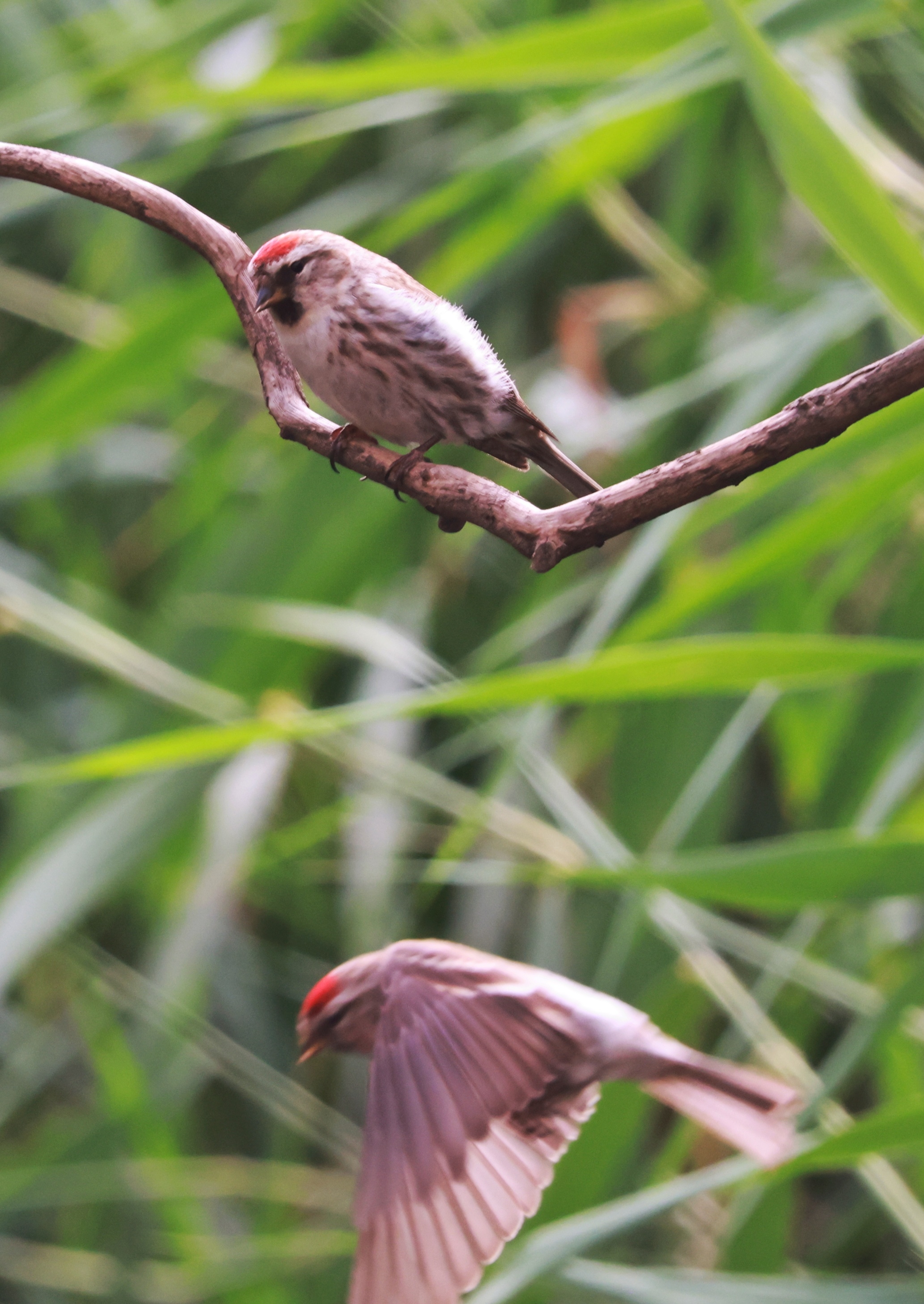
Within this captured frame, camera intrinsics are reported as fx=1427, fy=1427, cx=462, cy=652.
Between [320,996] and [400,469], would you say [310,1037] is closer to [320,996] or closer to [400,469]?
[320,996]

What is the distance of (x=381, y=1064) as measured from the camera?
1.66 ft

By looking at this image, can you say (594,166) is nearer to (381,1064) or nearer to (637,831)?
(637,831)

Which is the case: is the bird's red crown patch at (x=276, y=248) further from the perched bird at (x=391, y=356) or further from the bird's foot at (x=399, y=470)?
the bird's foot at (x=399, y=470)

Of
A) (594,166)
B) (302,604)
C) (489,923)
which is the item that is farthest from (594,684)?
(489,923)

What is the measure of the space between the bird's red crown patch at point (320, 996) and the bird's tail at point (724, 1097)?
0.20 meters

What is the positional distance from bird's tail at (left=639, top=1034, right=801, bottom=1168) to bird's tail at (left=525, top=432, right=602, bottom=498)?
31 cm

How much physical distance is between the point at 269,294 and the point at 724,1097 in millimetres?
451

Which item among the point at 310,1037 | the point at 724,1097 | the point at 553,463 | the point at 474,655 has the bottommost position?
the point at 724,1097

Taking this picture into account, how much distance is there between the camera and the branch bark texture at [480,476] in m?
0.28

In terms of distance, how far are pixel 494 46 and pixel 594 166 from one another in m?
0.24

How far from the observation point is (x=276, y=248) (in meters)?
0.53

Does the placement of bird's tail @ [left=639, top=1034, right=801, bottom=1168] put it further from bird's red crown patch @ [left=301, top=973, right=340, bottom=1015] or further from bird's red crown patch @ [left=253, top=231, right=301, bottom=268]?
bird's red crown patch @ [left=253, top=231, right=301, bottom=268]

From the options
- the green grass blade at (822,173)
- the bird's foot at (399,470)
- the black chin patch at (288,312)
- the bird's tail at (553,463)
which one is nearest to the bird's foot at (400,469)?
the bird's foot at (399,470)

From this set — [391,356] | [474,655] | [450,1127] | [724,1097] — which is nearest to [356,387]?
[391,356]
